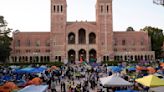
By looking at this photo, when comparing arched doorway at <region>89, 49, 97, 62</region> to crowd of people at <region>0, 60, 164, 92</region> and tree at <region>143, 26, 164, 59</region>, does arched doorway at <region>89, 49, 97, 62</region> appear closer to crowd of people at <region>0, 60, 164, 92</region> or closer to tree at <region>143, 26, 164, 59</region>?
tree at <region>143, 26, 164, 59</region>

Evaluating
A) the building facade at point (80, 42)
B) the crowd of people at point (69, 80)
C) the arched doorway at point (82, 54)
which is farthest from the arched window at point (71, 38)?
the crowd of people at point (69, 80)

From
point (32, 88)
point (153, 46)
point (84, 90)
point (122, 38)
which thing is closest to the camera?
point (32, 88)

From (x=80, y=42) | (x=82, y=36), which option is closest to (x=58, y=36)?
(x=80, y=42)

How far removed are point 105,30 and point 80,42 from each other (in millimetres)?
8280

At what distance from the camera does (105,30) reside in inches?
3177

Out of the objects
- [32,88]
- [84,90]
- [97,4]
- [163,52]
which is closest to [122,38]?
[97,4]

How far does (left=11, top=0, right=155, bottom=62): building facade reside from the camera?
8025 centimetres

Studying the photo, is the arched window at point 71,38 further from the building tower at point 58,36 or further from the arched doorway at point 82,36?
the building tower at point 58,36

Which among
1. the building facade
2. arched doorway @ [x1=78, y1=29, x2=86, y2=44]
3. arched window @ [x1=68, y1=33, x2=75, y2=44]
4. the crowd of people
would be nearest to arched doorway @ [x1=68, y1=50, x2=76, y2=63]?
the building facade

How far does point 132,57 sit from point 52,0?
2724 centimetres

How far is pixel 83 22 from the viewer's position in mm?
81125

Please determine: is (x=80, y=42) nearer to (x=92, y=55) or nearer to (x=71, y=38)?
(x=71, y=38)

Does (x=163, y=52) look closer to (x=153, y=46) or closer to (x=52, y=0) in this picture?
(x=153, y=46)

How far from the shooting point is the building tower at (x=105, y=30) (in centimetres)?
8025
